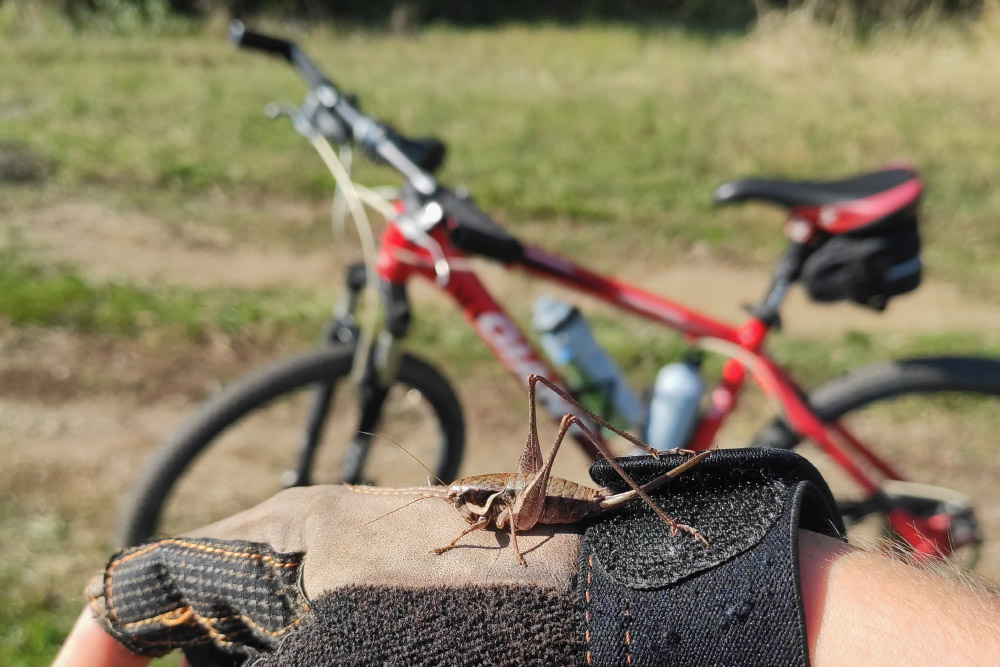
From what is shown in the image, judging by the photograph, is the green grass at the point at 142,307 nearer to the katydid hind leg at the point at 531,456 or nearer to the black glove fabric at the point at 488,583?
the black glove fabric at the point at 488,583

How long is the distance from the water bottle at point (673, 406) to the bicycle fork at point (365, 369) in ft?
2.71

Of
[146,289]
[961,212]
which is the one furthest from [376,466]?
[961,212]

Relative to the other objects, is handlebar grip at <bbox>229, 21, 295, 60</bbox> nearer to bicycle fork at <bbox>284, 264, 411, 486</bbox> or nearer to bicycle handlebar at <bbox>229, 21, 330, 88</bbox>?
bicycle handlebar at <bbox>229, 21, 330, 88</bbox>

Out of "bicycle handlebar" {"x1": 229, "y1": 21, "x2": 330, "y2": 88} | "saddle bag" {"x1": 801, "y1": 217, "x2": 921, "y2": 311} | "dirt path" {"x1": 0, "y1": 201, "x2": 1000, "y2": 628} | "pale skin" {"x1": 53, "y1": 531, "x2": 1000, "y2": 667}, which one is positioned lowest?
"dirt path" {"x1": 0, "y1": 201, "x2": 1000, "y2": 628}

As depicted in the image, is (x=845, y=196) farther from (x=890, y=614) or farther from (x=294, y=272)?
(x=294, y=272)

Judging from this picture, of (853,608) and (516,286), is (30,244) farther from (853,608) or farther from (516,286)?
(853,608)

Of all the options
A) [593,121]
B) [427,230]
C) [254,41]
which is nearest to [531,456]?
[427,230]

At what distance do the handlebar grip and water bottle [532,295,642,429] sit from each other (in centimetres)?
117

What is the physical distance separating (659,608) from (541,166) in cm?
557

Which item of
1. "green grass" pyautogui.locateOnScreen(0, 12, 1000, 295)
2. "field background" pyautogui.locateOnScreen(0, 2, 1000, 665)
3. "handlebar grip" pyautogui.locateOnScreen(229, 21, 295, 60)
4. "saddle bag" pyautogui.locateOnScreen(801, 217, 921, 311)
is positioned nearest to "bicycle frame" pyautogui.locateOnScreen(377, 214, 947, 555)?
"saddle bag" pyautogui.locateOnScreen(801, 217, 921, 311)

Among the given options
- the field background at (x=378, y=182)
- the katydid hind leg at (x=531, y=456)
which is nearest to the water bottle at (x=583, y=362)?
the field background at (x=378, y=182)

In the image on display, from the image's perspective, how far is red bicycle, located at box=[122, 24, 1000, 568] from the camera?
6.97ft

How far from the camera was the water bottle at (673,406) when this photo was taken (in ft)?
7.60

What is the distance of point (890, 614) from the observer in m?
0.74
